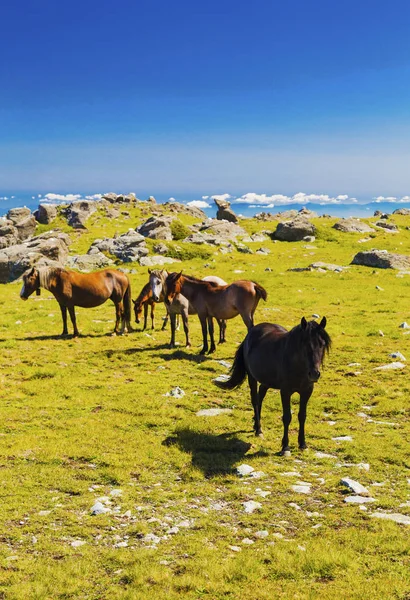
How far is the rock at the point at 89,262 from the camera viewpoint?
37500 mm

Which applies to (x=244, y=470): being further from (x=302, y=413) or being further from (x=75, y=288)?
(x=75, y=288)

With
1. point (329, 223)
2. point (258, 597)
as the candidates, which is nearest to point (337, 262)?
point (329, 223)

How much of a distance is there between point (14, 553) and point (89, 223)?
63.3m

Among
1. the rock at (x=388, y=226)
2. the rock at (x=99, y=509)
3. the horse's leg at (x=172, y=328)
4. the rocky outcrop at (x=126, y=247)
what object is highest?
the rock at (x=388, y=226)

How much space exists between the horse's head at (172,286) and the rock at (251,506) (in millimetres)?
10125

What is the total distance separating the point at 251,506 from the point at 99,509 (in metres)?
2.48

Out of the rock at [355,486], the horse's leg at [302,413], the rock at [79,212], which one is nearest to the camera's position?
the rock at [355,486]

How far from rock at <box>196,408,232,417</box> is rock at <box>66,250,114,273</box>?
→ 90.0 feet

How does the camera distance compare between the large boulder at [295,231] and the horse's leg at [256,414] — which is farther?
the large boulder at [295,231]

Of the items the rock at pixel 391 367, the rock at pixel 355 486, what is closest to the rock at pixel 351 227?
the rock at pixel 391 367

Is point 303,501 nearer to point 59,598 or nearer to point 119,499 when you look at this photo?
point 119,499

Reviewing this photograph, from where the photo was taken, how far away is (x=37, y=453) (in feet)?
29.7

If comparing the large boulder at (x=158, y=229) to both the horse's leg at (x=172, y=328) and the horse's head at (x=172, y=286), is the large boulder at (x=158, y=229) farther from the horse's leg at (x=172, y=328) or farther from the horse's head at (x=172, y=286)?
the horse's head at (x=172, y=286)

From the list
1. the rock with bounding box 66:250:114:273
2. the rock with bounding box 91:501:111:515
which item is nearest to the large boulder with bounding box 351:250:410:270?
the rock with bounding box 66:250:114:273
